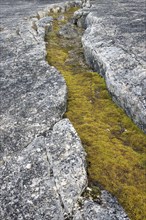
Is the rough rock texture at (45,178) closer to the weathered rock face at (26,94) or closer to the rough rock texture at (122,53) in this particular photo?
the weathered rock face at (26,94)

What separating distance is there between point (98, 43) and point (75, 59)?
254 cm

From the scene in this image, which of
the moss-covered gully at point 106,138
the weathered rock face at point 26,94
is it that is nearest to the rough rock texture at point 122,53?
the moss-covered gully at point 106,138

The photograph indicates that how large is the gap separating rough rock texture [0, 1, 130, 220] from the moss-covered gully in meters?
0.84

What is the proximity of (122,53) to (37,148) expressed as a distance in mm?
9623

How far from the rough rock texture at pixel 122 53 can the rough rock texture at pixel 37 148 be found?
3.14 m

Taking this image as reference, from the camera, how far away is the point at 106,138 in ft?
47.3

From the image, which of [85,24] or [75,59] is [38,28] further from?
[75,59]

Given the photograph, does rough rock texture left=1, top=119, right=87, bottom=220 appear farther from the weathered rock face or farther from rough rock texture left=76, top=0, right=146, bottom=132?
rough rock texture left=76, top=0, right=146, bottom=132

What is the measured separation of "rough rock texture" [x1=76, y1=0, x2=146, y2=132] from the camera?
15.7m

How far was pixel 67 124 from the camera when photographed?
1409 centimetres

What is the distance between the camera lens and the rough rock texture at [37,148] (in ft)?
35.2

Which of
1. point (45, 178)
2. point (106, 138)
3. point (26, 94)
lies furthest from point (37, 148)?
point (26, 94)

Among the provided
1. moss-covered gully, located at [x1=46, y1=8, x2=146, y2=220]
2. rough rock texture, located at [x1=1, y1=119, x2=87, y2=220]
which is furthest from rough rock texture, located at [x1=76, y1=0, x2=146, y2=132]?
rough rock texture, located at [x1=1, y1=119, x2=87, y2=220]

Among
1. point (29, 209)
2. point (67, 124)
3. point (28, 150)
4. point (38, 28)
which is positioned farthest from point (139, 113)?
point (38, 28)
